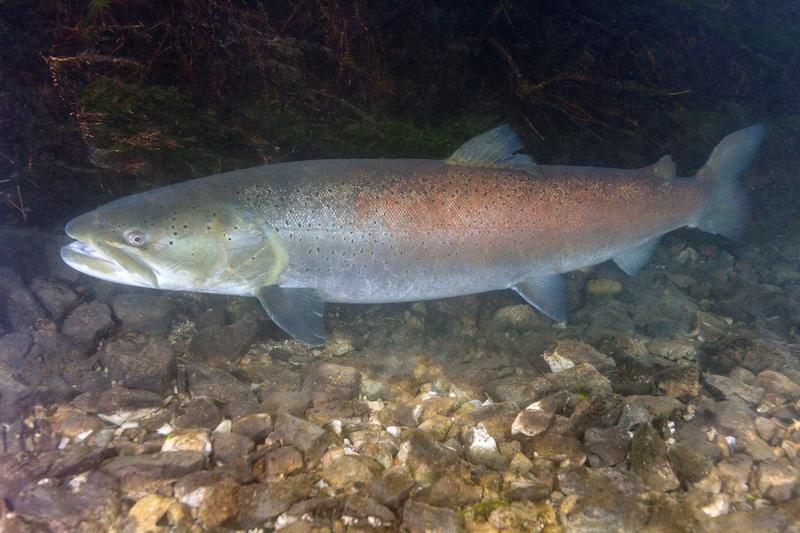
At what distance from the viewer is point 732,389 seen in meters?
3.16

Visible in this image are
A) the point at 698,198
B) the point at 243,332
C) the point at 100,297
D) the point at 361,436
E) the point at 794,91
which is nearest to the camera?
the point at 361,436

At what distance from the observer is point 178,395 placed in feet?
10.5

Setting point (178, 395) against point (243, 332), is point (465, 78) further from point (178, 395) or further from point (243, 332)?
point (178, 395)

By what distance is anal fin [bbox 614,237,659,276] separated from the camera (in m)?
4.82

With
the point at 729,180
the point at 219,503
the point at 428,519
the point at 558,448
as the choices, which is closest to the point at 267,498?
the point at 219,503

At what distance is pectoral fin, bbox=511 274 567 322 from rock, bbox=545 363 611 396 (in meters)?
1.01

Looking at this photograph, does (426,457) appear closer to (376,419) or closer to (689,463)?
(376,419)

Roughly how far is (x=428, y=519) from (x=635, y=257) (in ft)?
13.5

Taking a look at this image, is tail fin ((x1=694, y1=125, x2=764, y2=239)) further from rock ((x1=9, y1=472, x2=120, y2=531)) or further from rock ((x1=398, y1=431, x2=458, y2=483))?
rock ((x1=9, y1=472, x2=120, y2=531))

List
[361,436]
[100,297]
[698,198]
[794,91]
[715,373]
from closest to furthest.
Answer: [361,436] → [715,373] → [100,297] → [698,198] → [794,91]

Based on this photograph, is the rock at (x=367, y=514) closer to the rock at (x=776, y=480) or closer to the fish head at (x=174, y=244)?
the rock at (x=776, y=480)

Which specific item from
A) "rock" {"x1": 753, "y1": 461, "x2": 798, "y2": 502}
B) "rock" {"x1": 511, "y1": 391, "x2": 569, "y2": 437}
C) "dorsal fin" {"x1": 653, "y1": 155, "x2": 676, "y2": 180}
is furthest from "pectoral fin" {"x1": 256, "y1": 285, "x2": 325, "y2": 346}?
"dorsal fin" {"x1": 653, "y1": 155, "x2": 676, "y2": 180}

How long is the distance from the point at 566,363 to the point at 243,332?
2966 mm

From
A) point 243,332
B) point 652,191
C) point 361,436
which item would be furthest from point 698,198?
point 243,332
